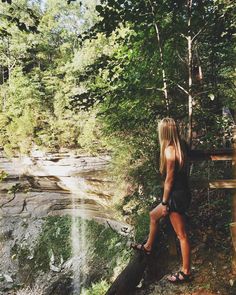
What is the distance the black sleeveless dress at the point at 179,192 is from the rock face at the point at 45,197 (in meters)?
14.0

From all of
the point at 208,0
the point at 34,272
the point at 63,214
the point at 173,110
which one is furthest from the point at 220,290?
the point at 63,214

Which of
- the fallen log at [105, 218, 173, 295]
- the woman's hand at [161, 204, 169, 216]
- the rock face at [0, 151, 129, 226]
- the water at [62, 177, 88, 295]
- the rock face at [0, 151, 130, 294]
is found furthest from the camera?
the rock face at [0, 151, 129, 226]

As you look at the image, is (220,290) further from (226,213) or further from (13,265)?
(13,265)

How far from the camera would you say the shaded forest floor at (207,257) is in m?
4.05

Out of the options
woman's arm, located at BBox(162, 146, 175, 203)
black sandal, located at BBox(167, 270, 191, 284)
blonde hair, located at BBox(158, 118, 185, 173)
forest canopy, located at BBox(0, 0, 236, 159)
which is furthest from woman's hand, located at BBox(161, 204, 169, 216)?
forest canopy, located at BBox(0, 0, 236, 159)

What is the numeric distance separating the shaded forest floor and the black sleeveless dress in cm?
105

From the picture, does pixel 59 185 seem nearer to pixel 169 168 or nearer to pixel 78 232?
pixel 78 232

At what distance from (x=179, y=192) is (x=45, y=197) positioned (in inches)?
812

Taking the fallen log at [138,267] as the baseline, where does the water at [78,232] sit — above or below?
below

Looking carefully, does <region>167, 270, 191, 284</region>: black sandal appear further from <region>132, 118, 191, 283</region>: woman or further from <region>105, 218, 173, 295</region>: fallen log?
<region>105, 218, 173, 295</region>: fallen log

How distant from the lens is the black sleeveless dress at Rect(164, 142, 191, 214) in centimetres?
381

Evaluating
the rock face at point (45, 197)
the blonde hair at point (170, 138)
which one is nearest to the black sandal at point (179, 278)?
the blonde hair at point (170, 138)

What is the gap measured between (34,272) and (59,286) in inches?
121

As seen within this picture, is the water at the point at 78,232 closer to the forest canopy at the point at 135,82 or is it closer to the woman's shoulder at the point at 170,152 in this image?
the forest canopy at the point at 135,82
